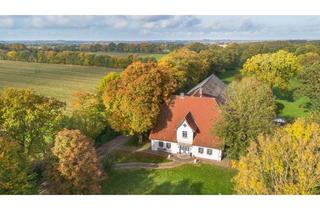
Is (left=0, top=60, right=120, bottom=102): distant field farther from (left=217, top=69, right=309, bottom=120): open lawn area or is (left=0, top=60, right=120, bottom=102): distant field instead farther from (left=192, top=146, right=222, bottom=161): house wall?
(left=217, top=69, right=309, bottom=120): open lawn area

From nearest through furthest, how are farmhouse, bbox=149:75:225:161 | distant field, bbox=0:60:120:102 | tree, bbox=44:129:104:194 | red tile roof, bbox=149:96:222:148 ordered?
tree, bbox=44:129:104:194 < farmhouse, bbox=149:75:225:161 < red tile roof, bbox=149:96:222:148 < distant field, bbox=0:60:120:102

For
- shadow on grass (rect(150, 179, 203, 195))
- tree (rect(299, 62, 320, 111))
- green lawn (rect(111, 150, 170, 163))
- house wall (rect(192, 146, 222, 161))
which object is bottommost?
shadow on grass (rect(150, 179, 203, 195))

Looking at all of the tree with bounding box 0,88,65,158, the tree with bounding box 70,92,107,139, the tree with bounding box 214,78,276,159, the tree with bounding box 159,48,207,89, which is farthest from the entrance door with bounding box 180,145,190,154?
the tree with bounding box 159,48,207,89

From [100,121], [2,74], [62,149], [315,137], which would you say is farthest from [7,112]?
[2,74]

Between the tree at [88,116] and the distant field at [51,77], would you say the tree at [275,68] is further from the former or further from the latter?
the distant field at [51,77]

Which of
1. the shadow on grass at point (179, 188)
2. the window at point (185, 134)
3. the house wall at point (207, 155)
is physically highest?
the window at point (185, 134)

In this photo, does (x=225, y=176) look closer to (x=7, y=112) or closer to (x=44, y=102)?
(x=44, y=102)

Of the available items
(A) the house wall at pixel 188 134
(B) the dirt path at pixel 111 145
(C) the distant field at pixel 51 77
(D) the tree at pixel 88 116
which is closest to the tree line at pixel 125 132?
(D) the tree at pixel 88 116
